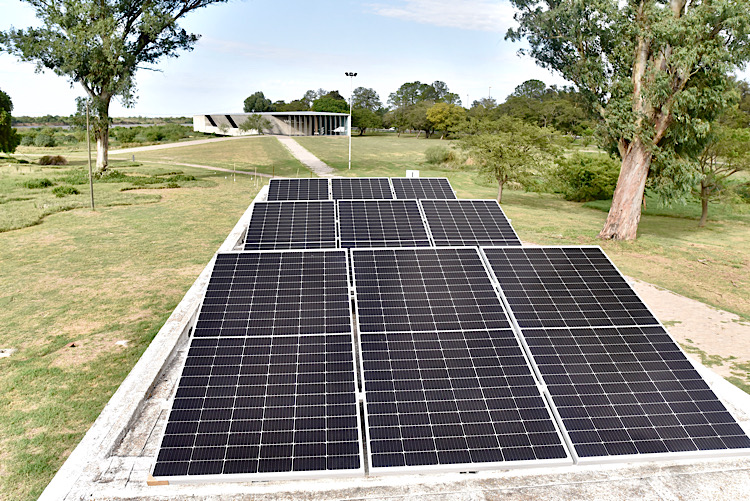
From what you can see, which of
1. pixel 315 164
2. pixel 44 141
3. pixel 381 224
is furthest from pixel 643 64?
pixel 44 141

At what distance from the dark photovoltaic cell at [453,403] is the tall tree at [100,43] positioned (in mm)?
35742

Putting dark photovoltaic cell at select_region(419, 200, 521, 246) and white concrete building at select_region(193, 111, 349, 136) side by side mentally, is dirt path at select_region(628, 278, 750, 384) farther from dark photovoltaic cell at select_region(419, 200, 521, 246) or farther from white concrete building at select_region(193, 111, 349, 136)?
white concrete building at select_region(193, 111, 349, 136)

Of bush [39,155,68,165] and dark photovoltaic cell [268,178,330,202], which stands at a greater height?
bush [39,155,68,165]

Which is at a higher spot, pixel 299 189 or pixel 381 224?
pixel 299 189

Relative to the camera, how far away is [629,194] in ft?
70.5

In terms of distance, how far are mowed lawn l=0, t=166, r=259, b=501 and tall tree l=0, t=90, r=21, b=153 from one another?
25921 mm

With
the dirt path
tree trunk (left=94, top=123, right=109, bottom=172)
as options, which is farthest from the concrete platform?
tree trunk (left=94, top=123, right=109, bottom=172)

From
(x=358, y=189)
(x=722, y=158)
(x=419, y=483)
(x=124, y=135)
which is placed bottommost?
(x=419, y=483)

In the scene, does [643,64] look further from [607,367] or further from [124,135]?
[124,135]

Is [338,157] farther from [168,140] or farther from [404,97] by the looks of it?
[404,97]

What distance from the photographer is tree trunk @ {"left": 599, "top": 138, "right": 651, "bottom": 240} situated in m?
20.8

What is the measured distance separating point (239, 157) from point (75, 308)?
1974 inches

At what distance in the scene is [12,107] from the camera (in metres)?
47.0

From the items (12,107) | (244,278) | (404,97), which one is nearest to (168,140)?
(12,107)
